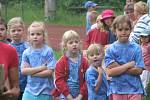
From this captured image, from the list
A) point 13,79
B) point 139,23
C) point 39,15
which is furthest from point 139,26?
point 39,15

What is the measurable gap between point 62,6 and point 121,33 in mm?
38316

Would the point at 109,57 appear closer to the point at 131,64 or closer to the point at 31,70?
the point at 131,64

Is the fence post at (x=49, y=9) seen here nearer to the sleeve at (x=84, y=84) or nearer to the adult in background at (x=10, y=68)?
the sleeve at (x=84, y=84)

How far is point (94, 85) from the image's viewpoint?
298 inches

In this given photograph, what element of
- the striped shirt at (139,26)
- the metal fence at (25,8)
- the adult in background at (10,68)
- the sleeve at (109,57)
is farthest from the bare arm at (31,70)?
the metal fence at (25,8)

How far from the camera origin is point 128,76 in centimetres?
712

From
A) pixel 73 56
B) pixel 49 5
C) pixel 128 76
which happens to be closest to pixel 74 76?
pixel 73 56

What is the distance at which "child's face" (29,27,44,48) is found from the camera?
7.43 m

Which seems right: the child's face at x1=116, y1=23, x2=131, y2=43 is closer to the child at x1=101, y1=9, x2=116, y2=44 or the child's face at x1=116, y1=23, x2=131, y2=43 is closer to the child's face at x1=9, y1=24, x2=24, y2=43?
the child's face at x1=9, y1=24, x2=24, y2=43

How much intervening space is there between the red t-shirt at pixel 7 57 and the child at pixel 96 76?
8.30 feet

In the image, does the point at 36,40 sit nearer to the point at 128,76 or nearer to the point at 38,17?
the point at 128,76

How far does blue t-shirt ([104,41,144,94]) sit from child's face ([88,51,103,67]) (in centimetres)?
40

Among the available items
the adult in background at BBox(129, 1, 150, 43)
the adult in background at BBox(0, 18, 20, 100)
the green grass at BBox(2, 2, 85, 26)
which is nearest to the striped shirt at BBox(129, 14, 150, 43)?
the adult in background at BBox(129, 1, 150, 43)

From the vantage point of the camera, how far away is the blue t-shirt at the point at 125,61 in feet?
23.3
